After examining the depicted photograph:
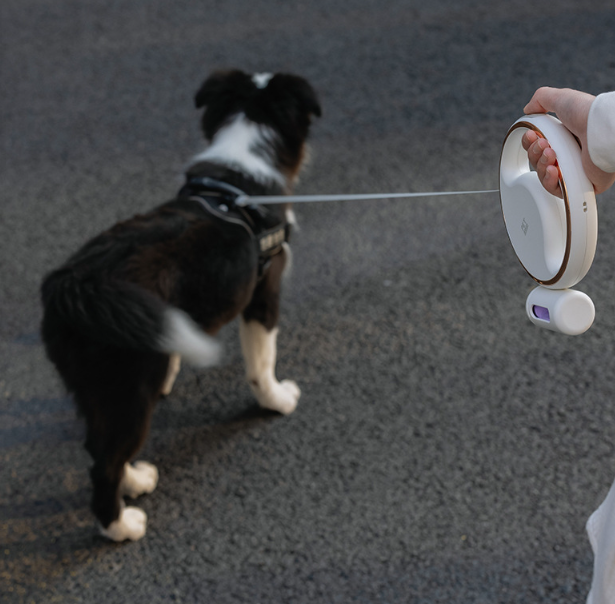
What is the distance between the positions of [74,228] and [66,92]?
1166mm

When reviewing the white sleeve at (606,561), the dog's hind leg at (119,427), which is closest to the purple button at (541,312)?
the white sleeve at (606,561)

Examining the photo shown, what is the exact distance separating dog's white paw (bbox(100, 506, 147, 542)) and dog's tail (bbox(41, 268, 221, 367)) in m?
0.57

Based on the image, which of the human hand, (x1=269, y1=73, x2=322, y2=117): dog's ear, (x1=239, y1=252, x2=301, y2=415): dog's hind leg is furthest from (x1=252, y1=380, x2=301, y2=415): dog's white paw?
the human hand

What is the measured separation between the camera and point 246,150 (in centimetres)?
186

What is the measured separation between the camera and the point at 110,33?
3.74 metres

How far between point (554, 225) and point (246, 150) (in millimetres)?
1168

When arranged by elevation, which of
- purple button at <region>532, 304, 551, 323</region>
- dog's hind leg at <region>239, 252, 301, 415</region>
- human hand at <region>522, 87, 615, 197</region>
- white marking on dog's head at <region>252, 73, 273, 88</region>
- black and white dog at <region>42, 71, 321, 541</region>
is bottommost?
dog's hind leg at <region>239, 252, 301, 415</region>

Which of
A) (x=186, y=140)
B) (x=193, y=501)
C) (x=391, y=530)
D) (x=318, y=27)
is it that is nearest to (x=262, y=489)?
(x=193, y=501)

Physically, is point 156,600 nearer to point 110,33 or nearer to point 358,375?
point 358,375

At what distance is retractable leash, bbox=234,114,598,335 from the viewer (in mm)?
824

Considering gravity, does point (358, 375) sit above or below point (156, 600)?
above

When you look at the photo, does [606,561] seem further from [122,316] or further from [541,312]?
[122,316]

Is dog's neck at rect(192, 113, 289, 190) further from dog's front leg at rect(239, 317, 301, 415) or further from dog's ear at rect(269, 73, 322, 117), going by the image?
dog's front leg at rect(239, 317, 301, 415)

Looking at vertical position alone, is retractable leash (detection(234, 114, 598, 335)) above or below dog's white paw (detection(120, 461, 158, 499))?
above
